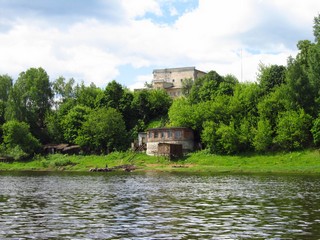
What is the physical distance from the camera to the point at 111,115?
11112 centimetres

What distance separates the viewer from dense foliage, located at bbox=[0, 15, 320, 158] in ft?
280

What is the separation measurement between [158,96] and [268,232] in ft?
365

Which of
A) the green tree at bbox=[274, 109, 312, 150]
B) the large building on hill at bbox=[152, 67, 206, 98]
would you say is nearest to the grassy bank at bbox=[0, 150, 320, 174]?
the green tree at bbox=[274, 109, 312, 150]

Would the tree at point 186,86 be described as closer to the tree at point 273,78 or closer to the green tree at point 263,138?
the tree at point 273,78

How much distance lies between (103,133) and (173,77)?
2728 inches

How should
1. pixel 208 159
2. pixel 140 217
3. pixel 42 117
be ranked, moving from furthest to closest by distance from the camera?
pixel 42 117 → pixel 208 159 → pixel 140 217

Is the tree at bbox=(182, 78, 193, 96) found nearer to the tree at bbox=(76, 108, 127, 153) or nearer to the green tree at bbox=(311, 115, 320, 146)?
the tree at bbox=(76, 108, 127, 153)

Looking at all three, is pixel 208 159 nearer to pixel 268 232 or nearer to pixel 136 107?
pixel 136 107

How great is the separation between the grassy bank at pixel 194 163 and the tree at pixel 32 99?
2512 cm

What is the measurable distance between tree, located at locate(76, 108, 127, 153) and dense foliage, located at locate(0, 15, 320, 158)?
0.24 metres

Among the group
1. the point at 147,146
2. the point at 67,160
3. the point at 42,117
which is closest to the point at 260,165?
the point at 147,146

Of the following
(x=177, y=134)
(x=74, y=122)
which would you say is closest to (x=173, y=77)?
(x=74, y=122)

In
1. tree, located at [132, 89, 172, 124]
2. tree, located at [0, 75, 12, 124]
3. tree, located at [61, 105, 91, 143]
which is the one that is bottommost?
tree, located at [61, 105, 91, 143]

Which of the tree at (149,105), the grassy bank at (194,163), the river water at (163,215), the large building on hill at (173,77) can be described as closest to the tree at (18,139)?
the grassy bank at (194,163)
